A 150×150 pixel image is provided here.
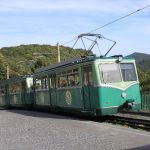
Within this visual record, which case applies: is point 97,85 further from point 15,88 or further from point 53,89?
point 15,88

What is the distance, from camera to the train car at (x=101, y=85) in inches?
800

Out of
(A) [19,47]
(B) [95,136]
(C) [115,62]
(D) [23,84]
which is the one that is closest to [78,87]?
(C) [115,62]

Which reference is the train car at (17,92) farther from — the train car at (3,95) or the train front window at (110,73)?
the train front window at (110,73)

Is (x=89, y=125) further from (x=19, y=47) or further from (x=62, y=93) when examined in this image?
(x=19, y=47)

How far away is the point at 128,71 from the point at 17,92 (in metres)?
18.5

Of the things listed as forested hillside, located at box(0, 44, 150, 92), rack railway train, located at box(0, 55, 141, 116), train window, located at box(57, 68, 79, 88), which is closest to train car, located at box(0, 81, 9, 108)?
Answer: rack railway train, located at box(0, 55, 141, 116)

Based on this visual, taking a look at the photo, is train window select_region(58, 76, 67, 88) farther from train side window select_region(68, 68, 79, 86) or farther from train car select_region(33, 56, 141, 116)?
train side window select_region(68, 68, 79, 86)

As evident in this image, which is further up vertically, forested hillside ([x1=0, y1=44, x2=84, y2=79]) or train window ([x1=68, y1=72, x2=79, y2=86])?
forested hillside ([x1=0, y1=44, x2=84, y2=79])

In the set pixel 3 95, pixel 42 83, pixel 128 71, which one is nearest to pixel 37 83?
pixel 42 83

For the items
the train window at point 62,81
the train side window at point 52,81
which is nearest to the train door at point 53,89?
the train side window at point 52,81

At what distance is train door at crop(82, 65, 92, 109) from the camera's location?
20.8 meters

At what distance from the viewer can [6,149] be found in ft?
42.5

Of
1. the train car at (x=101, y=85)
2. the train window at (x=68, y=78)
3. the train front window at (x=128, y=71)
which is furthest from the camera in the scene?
the train window at (x=68, y=78)

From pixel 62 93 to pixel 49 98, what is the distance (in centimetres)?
287
